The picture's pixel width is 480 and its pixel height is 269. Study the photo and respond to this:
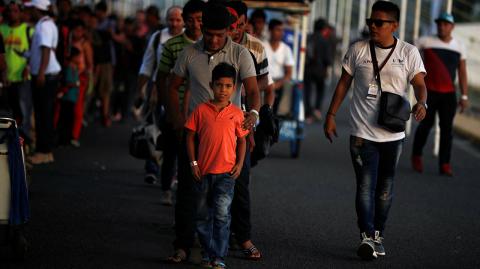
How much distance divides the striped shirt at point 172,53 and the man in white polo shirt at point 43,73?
4161 mm

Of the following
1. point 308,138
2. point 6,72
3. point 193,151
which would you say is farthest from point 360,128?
point 308,138

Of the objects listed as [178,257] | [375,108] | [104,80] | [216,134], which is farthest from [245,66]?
[104,80]

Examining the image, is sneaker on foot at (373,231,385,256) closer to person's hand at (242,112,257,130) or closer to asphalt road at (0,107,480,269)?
asphalt road at (0,107,480,269)

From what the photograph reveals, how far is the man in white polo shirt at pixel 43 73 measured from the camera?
13.5 metres

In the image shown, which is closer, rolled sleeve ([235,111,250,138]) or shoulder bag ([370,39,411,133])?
rolled sleeve ([235,111,250,138])

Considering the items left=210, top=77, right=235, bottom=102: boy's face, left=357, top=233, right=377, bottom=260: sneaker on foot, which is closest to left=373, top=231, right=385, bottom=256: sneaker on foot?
left=357, top=233, right=377, bottom=260: sneaker on foot

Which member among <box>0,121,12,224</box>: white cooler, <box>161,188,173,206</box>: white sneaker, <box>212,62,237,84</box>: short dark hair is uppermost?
<box>212,62,237,84</box>: short dark hair

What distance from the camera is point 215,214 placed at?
799 centimetres

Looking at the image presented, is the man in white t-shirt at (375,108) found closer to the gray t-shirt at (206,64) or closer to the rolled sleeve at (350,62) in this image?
the rolled sleeve at (350,62)

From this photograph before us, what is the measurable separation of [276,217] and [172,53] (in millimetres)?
1972

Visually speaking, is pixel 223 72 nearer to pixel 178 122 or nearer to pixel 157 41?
pixel 178 122

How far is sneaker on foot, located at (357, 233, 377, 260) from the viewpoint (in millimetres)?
8680

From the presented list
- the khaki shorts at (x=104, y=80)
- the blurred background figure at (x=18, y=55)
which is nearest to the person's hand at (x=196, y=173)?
the blurred background figure at (x=18, y=55)

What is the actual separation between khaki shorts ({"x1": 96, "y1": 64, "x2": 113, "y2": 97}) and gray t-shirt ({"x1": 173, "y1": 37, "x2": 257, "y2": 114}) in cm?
1110
